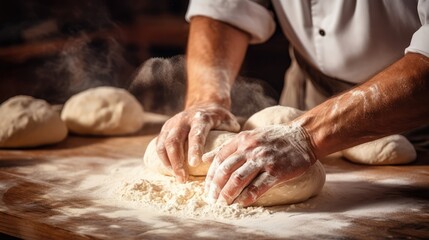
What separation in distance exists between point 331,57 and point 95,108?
1.27 metres

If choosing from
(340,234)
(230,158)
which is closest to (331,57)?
(230,158)

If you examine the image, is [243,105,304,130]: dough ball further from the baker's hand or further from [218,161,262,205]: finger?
[218,161,262,205]: finger

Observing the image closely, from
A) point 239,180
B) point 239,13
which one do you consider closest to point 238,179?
point 239,180

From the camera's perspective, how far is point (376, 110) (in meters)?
2.00

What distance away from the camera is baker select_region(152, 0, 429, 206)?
1.95 meters

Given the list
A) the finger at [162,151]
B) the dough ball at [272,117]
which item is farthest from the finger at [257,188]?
the dough ball at [272,117]

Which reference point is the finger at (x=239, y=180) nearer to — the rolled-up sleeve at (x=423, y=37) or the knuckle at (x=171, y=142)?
the knuckle at (x=171, y=142)

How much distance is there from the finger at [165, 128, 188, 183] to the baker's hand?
0.20 meters

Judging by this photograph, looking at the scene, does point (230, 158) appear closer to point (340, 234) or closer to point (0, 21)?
point (340, 234)

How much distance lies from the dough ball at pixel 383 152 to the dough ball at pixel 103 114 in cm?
119

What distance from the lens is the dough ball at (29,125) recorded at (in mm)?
2777

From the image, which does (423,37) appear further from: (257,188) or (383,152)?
(257,188)

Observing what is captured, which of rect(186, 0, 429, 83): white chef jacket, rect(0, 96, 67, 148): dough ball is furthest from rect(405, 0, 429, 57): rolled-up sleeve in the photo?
rect(0, 96, 67, 148): dough ball

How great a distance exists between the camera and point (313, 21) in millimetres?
2723
